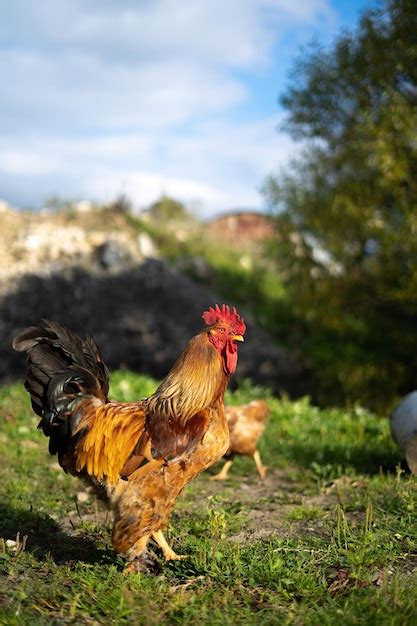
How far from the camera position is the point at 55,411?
455 cm

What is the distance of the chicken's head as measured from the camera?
4707mm

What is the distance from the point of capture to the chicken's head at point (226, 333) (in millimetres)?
4707

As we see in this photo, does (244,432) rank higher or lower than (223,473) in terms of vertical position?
higher

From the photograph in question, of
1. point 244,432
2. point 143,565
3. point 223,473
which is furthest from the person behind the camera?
point 223,473

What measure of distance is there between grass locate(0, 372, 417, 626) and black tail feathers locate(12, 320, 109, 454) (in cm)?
93

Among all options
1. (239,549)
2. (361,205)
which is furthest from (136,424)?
(361,205)

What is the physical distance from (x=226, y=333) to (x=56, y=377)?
1212 mm

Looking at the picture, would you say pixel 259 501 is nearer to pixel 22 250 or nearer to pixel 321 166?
pixel 321 166

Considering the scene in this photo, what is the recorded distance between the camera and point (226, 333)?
15.5 feet

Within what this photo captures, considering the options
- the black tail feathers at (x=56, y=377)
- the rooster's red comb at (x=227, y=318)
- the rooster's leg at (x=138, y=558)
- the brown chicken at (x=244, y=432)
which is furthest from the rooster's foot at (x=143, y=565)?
the brown chicken at (x=244, y=432)

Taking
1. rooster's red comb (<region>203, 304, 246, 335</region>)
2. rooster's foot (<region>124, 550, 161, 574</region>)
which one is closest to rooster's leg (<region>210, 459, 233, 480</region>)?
rooster's foot (<region>124, 550, 161, 574</region>)

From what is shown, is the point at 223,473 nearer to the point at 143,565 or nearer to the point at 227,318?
the point at 143,565

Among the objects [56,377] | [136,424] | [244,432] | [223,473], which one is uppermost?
[56,377]

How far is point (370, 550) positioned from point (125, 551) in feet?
5.54
